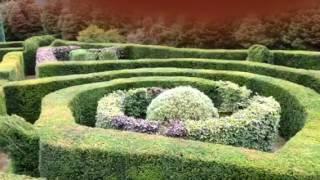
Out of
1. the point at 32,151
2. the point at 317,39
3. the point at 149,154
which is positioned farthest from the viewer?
the point at 317,39

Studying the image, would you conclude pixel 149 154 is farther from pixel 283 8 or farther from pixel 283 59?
pixel 283 59

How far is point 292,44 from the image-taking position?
2002 centimetres

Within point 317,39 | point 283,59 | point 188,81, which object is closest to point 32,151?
point 188,81

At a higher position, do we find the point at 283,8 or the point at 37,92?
the point at 283,8

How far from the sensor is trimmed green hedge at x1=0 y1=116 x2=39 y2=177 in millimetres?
6391

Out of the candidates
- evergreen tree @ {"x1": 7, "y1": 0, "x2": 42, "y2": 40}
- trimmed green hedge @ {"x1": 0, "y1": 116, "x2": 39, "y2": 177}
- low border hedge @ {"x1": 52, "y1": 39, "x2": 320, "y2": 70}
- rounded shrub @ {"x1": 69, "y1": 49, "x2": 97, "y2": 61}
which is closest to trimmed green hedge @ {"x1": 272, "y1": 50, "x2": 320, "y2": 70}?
low border hedge @ {"x1": 52, "y1": 39, "x2": 320, "y2": 70}

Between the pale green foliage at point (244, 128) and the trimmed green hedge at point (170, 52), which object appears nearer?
the pale green foliage at point (244, 128)

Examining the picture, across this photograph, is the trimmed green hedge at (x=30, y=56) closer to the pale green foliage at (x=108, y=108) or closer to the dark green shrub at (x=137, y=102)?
the pale green foliage at (x=108, y=108)

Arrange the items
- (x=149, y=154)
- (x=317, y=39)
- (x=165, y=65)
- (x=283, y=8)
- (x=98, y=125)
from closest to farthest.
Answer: (x=283, y=8)
(x=149, y=154)
(x=98, y=125)
(x=165, y=65)
(x=317, y=39)

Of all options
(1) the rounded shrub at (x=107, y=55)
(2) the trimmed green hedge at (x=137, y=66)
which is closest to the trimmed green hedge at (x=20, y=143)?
(2) the trimmed green hedge at (x=137, y=66)

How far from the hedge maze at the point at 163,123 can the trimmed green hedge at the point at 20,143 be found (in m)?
0.01

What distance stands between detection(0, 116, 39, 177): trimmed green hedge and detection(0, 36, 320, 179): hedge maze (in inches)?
0.5

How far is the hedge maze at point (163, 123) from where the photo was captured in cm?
545

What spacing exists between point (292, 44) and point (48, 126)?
600 inches
